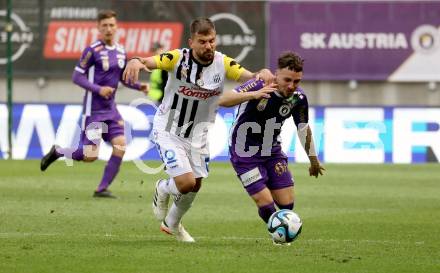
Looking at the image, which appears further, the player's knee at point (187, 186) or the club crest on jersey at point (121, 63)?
the club crest on jersey at point (121, 63)

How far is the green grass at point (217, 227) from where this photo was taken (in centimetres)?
961

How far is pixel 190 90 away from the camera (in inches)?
434

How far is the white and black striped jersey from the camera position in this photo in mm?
10922

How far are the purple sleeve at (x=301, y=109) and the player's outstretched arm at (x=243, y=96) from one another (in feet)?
2.40

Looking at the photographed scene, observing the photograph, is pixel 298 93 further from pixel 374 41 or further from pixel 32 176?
pixel 374 41

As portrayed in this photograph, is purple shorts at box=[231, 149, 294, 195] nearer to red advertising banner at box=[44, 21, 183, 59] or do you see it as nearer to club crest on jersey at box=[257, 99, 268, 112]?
club crest on jersey at box=[257, 99, 268, 112]

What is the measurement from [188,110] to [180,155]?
1.50 feet

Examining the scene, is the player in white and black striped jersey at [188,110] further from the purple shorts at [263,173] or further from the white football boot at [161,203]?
the purple shorts at [263,173]

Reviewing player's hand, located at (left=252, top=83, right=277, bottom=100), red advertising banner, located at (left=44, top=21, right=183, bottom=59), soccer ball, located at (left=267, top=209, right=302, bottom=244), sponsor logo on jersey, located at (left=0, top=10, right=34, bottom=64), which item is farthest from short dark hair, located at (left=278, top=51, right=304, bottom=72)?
sponsor logo on jersey, located at (left=0, top=10, right=34, bottom=64)

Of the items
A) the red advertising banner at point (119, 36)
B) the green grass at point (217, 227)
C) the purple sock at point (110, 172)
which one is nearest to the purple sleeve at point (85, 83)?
the purple sock at point (110, 172)

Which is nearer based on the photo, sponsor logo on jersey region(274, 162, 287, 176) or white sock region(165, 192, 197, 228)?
white sock region(165, 192, 197, 228)

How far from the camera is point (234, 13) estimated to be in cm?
2808

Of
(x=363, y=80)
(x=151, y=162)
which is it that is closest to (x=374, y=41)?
(x=363, y=80)

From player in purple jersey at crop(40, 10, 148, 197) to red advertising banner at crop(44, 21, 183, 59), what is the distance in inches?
467
